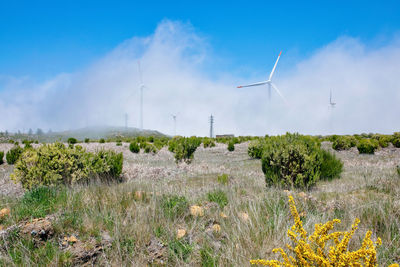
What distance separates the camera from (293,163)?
919 cm

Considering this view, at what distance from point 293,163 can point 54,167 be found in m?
8.98

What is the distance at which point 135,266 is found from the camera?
3039 millimetres

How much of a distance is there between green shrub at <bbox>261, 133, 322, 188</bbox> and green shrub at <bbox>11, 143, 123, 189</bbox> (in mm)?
6703

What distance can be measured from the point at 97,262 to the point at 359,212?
4.51m

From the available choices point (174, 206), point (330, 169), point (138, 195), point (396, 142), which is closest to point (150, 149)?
point (330, 169)

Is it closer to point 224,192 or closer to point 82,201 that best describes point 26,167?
point 82,201

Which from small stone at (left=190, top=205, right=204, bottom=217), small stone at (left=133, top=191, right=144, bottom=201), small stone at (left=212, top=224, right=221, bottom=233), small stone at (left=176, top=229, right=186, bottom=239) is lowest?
small stone at (left=176, top=229, right=186, bottom=239)

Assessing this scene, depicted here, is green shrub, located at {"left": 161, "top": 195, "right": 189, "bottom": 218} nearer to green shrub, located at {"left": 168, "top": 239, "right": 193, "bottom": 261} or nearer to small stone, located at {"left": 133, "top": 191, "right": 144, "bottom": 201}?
small stone, located at {"left": 133, "top": 191, "right": 144, "bottom": 201}

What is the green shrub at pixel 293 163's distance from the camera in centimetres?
909

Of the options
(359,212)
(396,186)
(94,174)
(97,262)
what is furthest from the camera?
(94,174)

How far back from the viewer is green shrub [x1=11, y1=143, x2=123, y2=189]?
945 cm

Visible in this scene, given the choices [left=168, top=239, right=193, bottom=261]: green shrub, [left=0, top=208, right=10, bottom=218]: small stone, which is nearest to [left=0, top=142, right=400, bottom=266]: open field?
[left=168, top=239, right=193, bottom=261]: green shrub

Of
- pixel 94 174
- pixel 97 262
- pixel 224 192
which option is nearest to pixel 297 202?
pixel 224 192

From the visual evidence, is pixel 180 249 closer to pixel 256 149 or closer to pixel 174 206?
pixel 174 206
